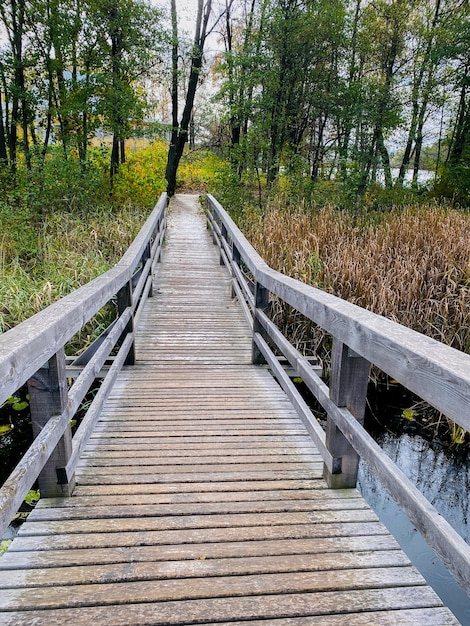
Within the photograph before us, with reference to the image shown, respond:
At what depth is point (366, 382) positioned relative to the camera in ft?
6.09

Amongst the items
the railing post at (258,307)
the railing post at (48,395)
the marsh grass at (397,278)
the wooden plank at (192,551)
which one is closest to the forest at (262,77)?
the marsh grass at (397,278)

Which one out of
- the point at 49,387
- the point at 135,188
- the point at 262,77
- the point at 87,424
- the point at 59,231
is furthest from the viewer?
the point at 135,188

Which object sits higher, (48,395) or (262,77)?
(262,77)

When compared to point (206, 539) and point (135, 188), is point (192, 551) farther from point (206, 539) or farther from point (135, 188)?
point (135, 188)

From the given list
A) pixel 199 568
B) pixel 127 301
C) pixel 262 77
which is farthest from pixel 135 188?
pixel 199 568

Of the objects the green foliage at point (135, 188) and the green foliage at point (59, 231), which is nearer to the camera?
the green foliage at point (59, 231)

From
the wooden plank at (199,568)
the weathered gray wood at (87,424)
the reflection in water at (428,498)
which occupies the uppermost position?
the weathered gray wood at (87,424)

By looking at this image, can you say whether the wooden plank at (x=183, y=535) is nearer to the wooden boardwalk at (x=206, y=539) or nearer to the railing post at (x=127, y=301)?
the wooden boardwalk at (x=206, y=539)

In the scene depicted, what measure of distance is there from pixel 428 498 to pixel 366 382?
195cm

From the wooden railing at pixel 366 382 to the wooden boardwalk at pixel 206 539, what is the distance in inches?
10.6

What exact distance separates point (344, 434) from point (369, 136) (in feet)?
35.6

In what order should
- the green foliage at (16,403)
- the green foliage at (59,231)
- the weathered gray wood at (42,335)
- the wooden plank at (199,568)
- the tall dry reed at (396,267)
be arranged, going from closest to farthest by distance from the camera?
1. the weathered gray wood at (42,335)
2. the wooden plank at (199,568)
3. the green foliage at (16,403)
4. the tall dry reed at (396,267)
5. the green foliage at (59,231)

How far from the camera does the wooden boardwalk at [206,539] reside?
4.56 feet

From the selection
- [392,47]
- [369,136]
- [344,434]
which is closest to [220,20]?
[392,47]
